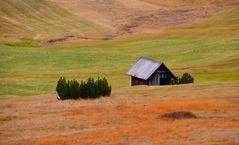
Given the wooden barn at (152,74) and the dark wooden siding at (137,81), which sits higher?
the wooden barn at (152,74)

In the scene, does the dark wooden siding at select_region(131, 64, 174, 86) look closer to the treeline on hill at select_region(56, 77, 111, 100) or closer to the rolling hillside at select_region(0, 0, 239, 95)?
the rolling hillside at select_region(0, 0, 239, 95)

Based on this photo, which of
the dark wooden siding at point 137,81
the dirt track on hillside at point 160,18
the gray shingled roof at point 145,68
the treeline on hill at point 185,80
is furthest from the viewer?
the dirt track on hillside at point 160,18

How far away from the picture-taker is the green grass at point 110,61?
3095 inches

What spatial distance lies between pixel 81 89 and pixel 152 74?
1202 centimetres

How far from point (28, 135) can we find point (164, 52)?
61.3 m

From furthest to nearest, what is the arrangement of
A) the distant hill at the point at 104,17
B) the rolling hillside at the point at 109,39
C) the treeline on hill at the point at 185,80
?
the distant hill at the point at 104,17, the rolling hillside at the point at 109,39, the treeline on hill at the point at 185,80

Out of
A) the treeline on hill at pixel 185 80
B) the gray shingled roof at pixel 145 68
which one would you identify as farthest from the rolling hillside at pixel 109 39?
the gray shingled roof at pixel 145 68

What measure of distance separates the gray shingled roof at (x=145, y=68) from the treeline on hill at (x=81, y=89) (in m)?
9.43

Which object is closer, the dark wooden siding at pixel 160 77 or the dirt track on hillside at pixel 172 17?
the dark wooden siding at pixel 160 77

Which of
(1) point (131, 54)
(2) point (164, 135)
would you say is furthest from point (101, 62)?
(2) point (164, 135)

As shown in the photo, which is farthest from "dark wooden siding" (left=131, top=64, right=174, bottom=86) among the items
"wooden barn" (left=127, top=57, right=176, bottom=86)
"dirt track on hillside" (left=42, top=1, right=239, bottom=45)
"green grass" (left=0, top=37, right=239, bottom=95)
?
"dirt track on hillside" (left=42, top=1, right=239, bottom=45)

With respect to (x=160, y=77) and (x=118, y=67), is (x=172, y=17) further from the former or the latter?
(x=160, y=77)

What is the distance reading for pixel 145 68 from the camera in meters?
74.4

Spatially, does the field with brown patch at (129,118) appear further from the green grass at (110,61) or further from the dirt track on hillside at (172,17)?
the dirt track on hillside at (172,17)
